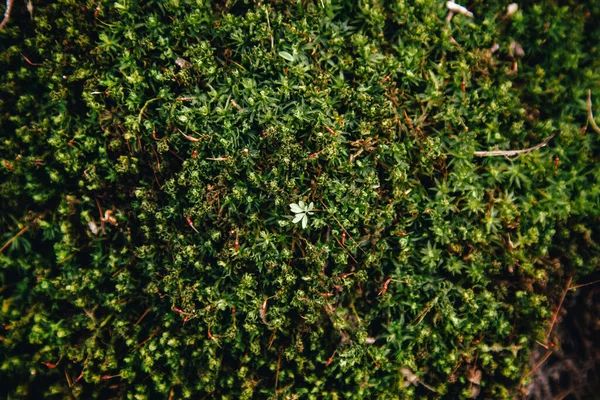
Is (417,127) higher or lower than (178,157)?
higher

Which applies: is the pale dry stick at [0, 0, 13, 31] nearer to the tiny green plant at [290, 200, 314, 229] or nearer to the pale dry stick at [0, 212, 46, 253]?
the pale dry stick at [0, 212, 46, 253]

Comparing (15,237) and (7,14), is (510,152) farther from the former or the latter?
(7,14)

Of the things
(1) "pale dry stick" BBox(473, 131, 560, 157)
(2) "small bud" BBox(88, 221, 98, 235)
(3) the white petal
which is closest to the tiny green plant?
(3) the white petal

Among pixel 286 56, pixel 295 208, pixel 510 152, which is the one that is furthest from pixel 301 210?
pixel 510 152

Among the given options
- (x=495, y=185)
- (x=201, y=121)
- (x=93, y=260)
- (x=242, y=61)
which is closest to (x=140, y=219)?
(x=93, y=260)

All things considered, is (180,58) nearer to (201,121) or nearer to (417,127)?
(201,121)

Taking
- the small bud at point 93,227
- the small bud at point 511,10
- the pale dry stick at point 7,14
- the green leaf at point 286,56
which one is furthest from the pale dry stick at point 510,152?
the pale dry stick at point 7,14

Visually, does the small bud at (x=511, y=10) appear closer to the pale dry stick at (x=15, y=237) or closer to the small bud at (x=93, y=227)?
the small bud at (x=93, y=227)
